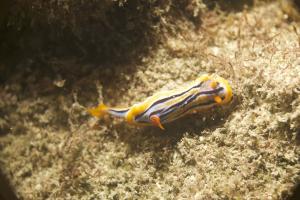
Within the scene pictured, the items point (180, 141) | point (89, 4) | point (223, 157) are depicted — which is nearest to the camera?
point (223, 157)

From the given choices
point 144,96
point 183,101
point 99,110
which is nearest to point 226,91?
point 183,101

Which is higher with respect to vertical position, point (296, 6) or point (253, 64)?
point (296, 6)

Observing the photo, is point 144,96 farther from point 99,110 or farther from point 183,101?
point 183,101

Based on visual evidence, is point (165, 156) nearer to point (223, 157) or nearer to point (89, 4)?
point (223, 157)

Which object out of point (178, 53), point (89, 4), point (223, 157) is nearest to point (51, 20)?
point (89, 4)

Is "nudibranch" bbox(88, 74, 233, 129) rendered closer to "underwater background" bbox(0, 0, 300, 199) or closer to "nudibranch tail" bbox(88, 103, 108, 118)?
"underwater background" bbox(0, 0, 300, 199)

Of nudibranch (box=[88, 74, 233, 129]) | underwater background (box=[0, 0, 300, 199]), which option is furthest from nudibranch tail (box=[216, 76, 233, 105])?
underwater background (box=[0, 0, 300, 199])
